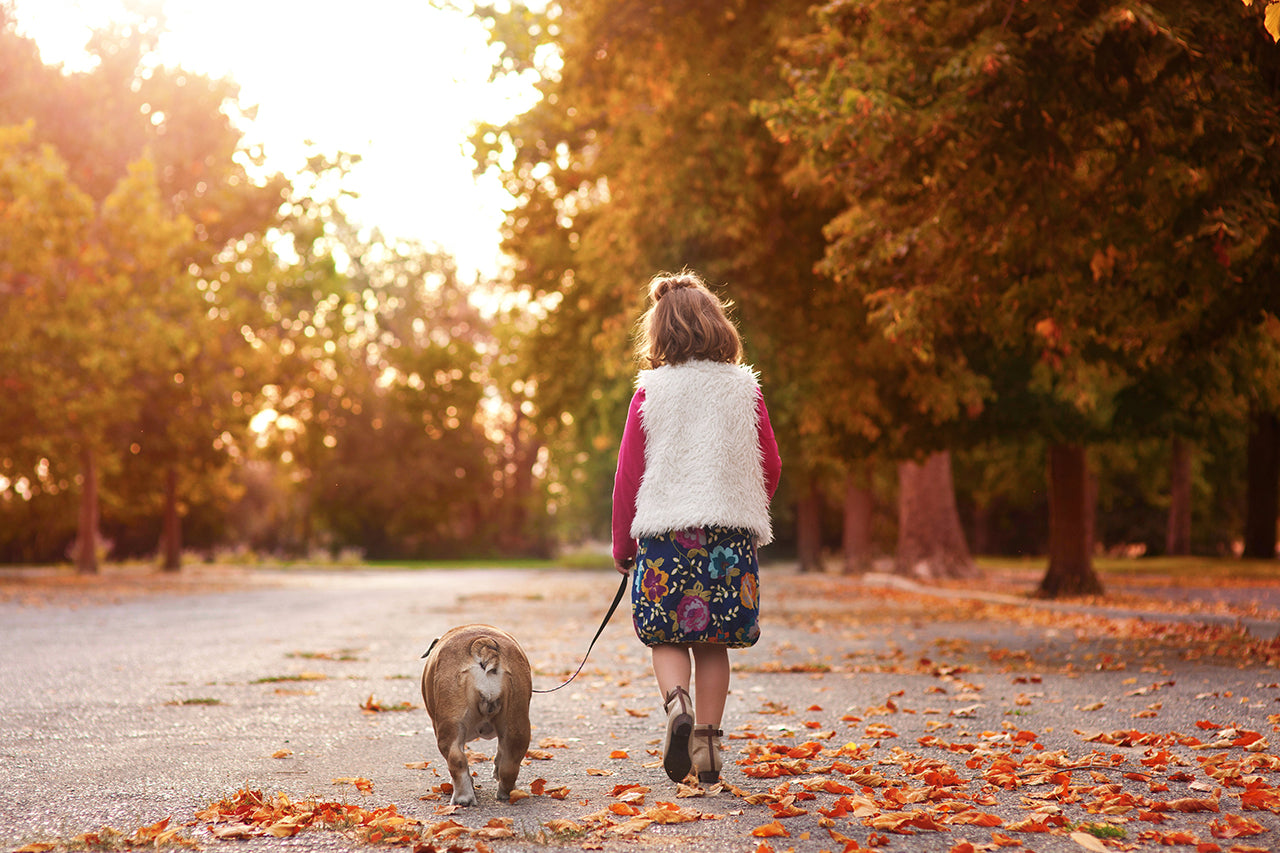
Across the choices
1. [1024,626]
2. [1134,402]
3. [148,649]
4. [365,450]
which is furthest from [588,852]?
[365,450]

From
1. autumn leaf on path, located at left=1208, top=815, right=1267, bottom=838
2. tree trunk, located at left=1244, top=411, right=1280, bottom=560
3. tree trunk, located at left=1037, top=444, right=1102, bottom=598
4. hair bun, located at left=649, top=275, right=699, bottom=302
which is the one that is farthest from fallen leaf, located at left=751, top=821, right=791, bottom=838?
tree trunk, located at left=1244, top=411, right=1280, bottom=560

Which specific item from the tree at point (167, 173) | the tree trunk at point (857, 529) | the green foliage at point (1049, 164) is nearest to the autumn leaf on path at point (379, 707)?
the green foliage at point (1049, 164)

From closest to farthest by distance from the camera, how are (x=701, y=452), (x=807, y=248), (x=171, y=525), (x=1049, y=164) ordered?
(x=701, y=452)
(x=1049, y=164)
(x=807, y=248)
(x=171, y=525)

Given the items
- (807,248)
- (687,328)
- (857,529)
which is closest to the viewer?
(687,328)

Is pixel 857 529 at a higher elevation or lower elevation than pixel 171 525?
higher

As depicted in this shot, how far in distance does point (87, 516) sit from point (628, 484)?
27640mm

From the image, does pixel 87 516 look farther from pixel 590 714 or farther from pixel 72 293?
pixel 590 714

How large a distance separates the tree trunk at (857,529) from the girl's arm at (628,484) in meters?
26.7

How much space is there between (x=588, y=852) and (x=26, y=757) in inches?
122

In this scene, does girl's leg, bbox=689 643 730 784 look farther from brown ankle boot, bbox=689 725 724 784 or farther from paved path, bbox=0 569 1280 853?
paved path, bbox=0 569 1280 853

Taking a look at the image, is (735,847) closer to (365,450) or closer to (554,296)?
(554,296)

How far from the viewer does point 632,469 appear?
474 cm

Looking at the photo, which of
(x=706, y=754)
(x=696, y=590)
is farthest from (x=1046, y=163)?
(x=706, y=754)

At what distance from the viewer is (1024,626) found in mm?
13117
